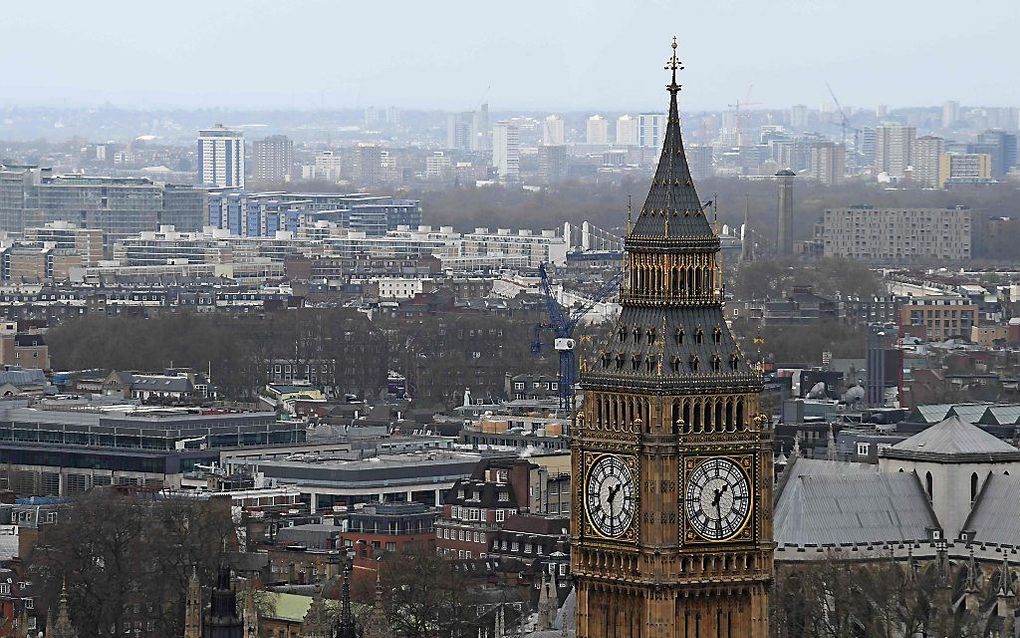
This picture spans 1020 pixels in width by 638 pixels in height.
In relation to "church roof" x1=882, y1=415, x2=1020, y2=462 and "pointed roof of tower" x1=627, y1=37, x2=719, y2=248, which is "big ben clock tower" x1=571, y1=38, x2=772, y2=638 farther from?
"church roof" x1=882, y1=415, x2=1020, y2=462

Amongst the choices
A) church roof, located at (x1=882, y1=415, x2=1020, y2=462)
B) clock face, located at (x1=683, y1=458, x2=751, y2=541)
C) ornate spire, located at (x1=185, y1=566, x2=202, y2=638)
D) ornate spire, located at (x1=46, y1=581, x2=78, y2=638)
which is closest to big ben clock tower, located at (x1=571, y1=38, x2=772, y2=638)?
clock face, located at (x1=683, y1=458, x2=751, y2=541)

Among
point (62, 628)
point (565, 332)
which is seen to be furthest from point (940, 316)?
point (62, 628)

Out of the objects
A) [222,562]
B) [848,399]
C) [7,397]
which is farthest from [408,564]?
[7,397]

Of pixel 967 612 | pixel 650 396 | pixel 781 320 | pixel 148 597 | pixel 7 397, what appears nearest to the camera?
pixel 650 396

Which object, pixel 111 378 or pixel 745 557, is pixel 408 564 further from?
pixel 111 378

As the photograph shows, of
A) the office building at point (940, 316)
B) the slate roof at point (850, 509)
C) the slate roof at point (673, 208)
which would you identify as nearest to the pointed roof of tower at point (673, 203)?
the slate roof at point (673, 208)

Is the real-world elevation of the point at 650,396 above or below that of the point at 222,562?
above
